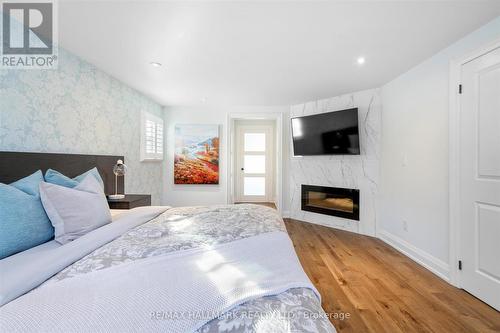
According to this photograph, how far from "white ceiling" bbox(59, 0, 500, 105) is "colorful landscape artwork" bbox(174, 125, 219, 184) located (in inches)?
57.0

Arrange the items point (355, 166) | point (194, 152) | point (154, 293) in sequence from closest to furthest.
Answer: point (154, 293), point (355, 166), point (194, 152)

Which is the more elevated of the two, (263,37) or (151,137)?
(263,37)

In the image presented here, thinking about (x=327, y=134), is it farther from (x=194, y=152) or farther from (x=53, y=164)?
(x=53, y=164)

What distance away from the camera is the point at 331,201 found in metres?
3.92

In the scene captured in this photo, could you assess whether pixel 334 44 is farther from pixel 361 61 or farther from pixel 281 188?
pixel 281 188

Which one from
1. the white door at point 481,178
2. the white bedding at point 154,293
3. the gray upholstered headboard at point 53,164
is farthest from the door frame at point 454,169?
the gray upholstered headboard at point 53,164

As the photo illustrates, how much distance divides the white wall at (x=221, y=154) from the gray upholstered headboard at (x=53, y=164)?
166cm

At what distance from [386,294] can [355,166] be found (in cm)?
214

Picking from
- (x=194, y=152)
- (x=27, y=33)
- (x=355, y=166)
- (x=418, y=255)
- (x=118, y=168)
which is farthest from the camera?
(x=194, y=152)

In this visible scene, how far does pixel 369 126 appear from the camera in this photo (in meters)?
3.50

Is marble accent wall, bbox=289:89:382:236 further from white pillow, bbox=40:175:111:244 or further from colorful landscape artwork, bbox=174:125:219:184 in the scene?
white pillow, bbox=40:175:111:244

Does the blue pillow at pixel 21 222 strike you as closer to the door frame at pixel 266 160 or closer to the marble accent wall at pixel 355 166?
the marble accent wall at pixel 355 166

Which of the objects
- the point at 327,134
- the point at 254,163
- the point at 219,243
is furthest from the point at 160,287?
the point at 254,163

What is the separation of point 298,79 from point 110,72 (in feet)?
8.16
